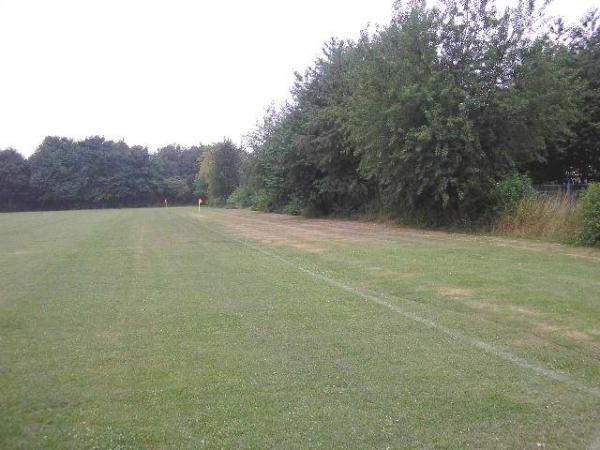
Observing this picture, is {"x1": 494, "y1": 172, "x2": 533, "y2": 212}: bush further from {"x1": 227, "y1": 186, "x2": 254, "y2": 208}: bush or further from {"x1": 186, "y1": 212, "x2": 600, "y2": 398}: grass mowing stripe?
{"x1": 227, "y1": 186, "x2": 254, "y2": 208}: bush

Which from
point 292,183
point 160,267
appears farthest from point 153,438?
point 292,183

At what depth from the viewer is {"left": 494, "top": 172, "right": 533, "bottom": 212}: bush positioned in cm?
2025

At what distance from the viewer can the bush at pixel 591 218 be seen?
14.7 meters

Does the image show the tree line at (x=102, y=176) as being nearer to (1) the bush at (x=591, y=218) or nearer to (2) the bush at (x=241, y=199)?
(2) the bush at (x=241, y=199)

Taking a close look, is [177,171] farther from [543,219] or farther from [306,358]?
[306,358]

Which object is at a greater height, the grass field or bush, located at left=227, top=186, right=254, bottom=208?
bush, located at left=227, top=186, right=254, bottom=208

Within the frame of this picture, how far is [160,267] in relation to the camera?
43.7 feet

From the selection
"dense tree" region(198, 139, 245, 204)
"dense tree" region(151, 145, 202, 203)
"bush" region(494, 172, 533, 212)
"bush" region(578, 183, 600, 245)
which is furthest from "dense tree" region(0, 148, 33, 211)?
"bush" region(578, 183, 600, 245)

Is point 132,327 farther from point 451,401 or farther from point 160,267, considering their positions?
point 160,267

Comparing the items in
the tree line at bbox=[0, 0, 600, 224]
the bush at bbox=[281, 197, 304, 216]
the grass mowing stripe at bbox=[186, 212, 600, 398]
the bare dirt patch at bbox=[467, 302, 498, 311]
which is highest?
the tree line at bbox=[0, 0, 600, 224]

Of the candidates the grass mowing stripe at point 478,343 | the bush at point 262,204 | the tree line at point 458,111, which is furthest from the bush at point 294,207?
the grass mowing stripe at point 478,343

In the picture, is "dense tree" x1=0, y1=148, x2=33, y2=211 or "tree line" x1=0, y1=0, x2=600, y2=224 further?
"dense tree" x1=0, y1=148, x2=33, y2=211

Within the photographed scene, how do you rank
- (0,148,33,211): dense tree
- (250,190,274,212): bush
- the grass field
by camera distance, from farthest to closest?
1. (0,148,33,211): dense tree
2. (250,190,274,212): bush
3. the grass field

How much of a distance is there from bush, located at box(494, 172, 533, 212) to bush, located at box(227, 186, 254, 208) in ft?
158
